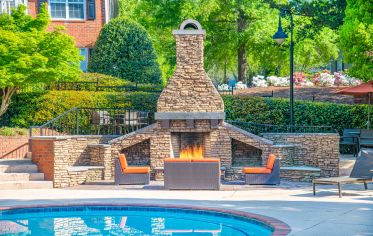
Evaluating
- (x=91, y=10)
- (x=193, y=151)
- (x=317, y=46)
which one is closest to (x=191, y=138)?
(x=193, y=151)

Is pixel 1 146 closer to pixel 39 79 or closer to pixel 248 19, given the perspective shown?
pixel 39 79

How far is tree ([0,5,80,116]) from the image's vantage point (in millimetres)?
24875

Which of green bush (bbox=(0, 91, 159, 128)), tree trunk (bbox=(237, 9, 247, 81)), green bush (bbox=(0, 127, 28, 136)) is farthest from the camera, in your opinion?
tree trunk (bbox=(237, 9, 247, 81))

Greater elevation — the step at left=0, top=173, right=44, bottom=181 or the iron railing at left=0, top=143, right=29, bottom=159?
the iron railing at left=0, top=143, right=29, bottom=159

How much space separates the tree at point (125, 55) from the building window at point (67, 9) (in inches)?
192

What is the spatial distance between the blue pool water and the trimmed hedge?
9450 mm

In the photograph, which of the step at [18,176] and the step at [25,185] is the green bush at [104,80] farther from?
the step at [25,185]

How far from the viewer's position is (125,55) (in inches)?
1261

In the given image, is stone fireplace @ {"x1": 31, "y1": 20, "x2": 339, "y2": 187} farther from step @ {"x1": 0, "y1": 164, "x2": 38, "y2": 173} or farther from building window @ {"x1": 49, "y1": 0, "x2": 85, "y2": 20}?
building window @ {"x1": 49, "y1": 0, "x2": 85, "y2": 20}

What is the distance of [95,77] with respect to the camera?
2970 cm

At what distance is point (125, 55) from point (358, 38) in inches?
431

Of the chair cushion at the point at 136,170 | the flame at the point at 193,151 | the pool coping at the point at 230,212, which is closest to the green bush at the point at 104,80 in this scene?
the flame at the point at 193,151

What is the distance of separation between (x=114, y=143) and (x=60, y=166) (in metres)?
2.35

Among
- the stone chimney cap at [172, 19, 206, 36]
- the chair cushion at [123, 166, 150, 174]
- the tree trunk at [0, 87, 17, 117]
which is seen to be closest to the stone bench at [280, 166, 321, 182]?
the chair cushion at [123, 166, 150, 174]
